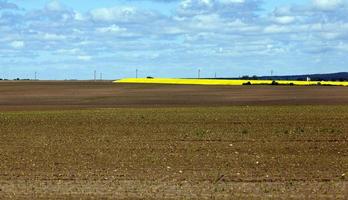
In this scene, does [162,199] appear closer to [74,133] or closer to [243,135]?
[243,135]

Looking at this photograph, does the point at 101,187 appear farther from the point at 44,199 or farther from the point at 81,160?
the point at 81,160

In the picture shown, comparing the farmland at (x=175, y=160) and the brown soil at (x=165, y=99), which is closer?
the farmland at (x=175, y=160)

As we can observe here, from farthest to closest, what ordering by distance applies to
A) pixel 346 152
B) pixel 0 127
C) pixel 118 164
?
1. pixel 0 127
2. pixel 346 152
3. pixel 118 164

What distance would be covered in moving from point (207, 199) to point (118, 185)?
2.19 metres

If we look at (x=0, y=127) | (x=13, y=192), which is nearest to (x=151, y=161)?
(x=13, y=192)

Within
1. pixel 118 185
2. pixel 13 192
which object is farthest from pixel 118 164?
pixel 13 192

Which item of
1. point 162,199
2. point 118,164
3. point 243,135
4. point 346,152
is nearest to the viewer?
point 162,199

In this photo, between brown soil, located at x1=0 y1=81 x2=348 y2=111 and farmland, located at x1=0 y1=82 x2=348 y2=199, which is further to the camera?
brown soil, located at x1=0 y1=81 x2=348 y2=111

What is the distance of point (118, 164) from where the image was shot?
1662 cm

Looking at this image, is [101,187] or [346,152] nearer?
[101,187]

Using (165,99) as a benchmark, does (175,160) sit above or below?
above

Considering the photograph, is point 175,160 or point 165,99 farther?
point 165,99

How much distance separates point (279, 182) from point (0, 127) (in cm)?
1732

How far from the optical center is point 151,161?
1703cm
